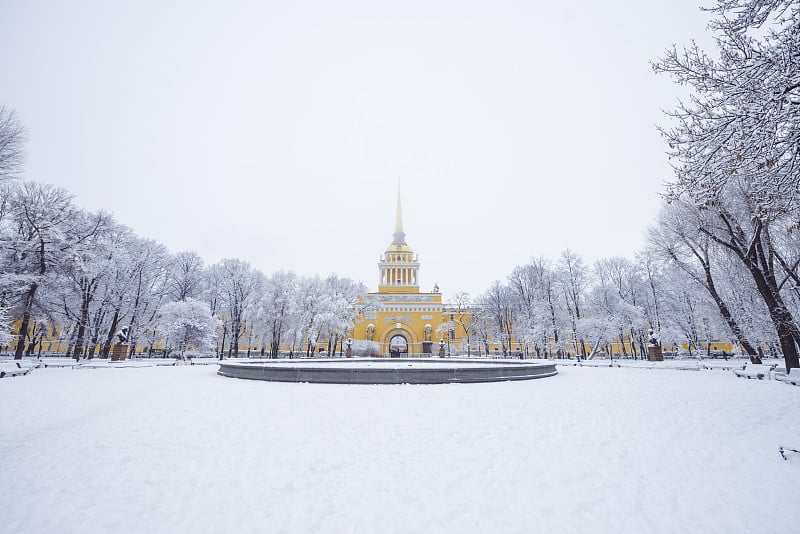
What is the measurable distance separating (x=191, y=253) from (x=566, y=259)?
123 ft

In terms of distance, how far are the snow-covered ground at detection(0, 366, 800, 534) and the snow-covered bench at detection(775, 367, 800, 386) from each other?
470cm

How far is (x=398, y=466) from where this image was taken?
5137 millimetres

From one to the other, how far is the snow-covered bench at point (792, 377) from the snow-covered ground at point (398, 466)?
15.4ft

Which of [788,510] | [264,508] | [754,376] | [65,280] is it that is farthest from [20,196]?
[754,376]

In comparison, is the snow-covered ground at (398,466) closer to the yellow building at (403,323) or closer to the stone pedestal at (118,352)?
the stone pedestal at (118,352)

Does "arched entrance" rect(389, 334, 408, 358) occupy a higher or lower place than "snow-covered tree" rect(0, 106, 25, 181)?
lower

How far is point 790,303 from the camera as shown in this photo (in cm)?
1731

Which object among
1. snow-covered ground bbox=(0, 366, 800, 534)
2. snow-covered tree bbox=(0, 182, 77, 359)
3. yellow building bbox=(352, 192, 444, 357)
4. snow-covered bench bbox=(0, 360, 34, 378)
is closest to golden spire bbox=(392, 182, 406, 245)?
yellow building bbox=(352, 192, 444, 357)

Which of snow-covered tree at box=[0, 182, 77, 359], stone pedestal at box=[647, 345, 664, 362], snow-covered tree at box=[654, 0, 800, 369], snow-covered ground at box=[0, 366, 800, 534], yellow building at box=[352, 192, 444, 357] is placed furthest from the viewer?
yellow building at box=[352, 192, 444, 357]

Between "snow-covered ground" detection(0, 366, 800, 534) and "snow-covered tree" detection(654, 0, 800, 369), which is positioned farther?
"snow-covered tree" detection(654, 0, 800, 369)

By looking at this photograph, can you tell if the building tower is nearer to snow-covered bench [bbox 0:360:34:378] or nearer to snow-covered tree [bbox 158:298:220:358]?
snow-covered tree [bbox 158:298:220:358]

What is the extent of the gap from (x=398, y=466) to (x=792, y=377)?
16307mm

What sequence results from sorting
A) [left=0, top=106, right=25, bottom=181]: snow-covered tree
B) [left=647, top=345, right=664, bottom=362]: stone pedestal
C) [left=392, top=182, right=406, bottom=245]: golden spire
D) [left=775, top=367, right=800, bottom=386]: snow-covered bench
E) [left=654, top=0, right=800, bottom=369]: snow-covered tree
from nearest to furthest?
[left=654, top=0, right=800, bottom=369]: snow-covered tree → [left=775, top=367, right=800, bottom=386]: snow-covered bench → [left=0, top=106, right=25, bottom=181]: snow-covered tree → [left=647, top=345, right=664, bottom=362]: stone pedestal → [left=392, top=182, right=406, bottom=245]: golden spire

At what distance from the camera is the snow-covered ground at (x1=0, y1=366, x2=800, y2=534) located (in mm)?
3811
